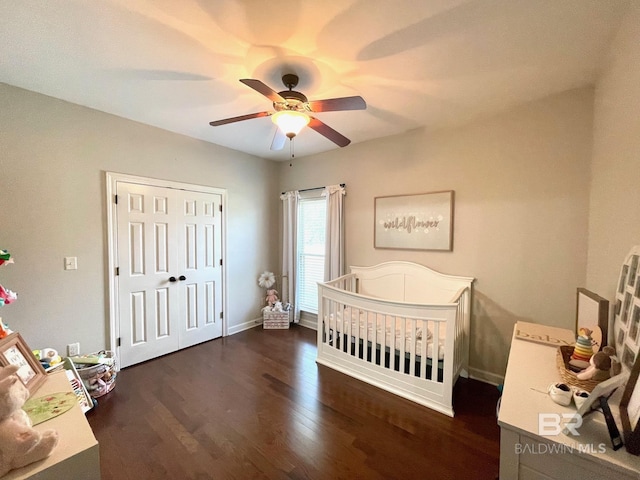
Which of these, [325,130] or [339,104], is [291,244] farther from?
[339,104]

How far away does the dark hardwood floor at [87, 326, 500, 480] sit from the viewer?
5.02 ft

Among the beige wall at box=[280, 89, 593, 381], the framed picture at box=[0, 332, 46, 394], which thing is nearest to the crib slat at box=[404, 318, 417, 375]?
the beige wall at box=[280, 89, 593, 381]

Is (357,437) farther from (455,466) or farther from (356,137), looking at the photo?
(356,137)

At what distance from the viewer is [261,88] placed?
145cm

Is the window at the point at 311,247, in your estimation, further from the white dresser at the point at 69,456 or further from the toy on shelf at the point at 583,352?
the white dresser at the point at 69,456

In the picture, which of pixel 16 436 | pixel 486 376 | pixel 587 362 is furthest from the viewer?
pixel 486 376

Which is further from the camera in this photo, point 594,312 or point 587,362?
point 594,312

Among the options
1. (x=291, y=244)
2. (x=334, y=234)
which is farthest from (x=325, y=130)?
(x=291, y=244)

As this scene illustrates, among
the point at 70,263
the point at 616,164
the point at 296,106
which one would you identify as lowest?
the point at 70,263

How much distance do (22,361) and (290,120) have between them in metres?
1.96

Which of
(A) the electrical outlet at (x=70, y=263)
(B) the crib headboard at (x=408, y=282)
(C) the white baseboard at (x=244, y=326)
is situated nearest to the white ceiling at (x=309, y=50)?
(A) the electrical outlet at (x=70, y=263)

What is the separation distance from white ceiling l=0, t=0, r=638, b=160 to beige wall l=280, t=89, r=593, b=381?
29cm

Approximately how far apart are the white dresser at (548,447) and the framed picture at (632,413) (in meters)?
0.04

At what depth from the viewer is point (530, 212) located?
2271 mm
